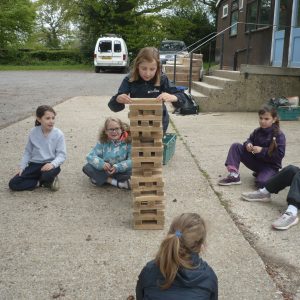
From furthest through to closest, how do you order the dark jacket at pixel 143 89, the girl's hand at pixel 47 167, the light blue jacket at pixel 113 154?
the light blue jacket at pixel 113 154 < the girl's hand at pixel 47 167 < the dark jacket at pixel 143 89

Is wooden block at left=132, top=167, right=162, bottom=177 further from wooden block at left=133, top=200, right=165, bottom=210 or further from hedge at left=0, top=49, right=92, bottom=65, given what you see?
hedge at left=0, top=49, right=92, bottom=65

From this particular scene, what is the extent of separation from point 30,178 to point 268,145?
8.74ft

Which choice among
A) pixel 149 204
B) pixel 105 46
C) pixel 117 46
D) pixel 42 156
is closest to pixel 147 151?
pixel 149 204

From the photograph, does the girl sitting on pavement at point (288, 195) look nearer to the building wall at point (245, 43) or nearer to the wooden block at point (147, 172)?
the wooden block at point (147, 172)

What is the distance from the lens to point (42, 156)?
4754mm

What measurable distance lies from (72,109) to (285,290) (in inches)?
345

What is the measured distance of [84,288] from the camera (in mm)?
2861

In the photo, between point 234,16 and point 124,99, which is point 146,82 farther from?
point 234,16

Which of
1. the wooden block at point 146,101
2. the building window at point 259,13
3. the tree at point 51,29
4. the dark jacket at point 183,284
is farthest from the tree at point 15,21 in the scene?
the dark jacket at point 183,284

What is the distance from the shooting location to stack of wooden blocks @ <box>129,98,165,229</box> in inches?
146

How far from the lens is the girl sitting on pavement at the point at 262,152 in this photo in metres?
4.77

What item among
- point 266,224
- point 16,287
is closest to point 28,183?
point 16,287

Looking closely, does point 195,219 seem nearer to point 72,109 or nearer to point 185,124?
point 185,124

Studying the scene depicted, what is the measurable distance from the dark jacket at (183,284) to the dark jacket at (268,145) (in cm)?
283
